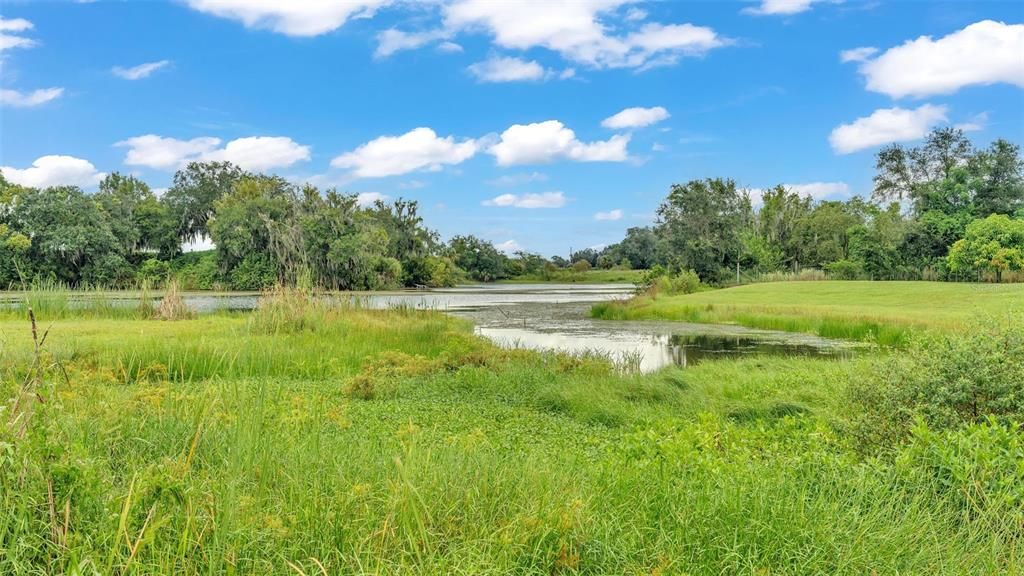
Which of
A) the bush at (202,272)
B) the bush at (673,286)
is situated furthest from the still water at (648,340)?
the bush at (202,272)

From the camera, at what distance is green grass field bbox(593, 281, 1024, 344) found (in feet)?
53.7

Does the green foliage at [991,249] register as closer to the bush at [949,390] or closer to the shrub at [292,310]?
the shrub at [292,310]

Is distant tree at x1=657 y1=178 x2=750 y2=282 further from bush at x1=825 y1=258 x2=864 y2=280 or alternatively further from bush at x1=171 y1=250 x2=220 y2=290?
bush at x1=171 y1=250 x2=220 y2=290

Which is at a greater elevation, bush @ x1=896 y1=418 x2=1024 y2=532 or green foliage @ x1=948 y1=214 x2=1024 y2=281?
green foliage @ x1=948 y1=214 x2=1024 y2=281

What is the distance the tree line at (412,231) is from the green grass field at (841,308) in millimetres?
12873

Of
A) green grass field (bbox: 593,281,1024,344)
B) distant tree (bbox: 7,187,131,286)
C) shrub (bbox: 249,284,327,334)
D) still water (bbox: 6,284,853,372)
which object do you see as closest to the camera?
shrub (bbox: 249,284,327,334)

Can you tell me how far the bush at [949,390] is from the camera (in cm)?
405

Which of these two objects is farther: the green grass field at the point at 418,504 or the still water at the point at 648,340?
the still water at the point at 648,340

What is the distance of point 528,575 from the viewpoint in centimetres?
251

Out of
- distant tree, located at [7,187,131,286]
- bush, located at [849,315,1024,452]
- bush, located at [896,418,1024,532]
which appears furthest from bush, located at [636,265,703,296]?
distant tree, located at [7,187,131,286]

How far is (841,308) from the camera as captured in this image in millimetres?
20953

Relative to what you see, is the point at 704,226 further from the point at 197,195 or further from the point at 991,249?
the point at 197,195

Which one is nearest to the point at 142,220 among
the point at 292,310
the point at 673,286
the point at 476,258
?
the point at 476,258

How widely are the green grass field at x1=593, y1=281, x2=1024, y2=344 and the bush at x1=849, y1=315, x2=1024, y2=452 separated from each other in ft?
34.3
